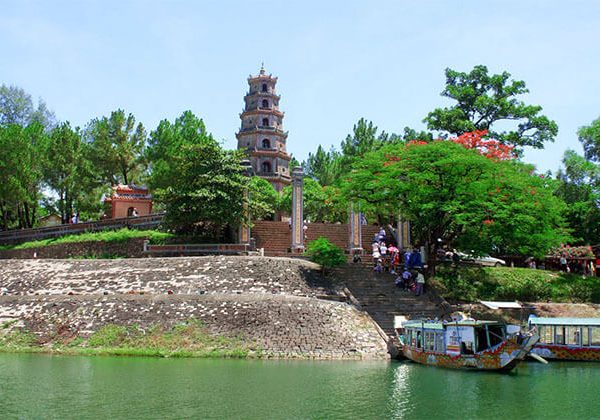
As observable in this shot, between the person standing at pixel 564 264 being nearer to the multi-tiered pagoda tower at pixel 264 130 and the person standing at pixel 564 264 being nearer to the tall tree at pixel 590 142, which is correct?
the tall tree at pixel 590 142

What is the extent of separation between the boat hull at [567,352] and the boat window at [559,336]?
0.28 metres

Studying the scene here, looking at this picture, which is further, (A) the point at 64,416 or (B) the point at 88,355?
(B) the point at 88,355

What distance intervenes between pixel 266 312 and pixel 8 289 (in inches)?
482

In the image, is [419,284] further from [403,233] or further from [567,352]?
[403,233]

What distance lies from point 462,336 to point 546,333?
17.5 ft

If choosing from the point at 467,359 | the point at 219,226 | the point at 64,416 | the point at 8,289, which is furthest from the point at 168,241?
the point at 64,416

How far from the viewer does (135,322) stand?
24094 mm

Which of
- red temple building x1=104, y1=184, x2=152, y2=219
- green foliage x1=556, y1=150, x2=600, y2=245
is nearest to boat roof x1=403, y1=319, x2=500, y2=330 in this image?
green foliage x1=556, y1=150, x2=600, y2=245

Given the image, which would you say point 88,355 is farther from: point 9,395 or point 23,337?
point 9,395

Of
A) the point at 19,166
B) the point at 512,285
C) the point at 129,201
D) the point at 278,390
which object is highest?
the point at 19,166

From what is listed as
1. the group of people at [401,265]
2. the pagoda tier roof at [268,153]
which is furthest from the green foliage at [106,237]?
the pagoda tier roof at [268,153]

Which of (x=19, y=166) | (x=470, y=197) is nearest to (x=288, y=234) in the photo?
(x=470, y=197)

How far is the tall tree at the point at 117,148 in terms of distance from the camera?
47406 mm

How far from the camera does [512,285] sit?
30.7 meters
